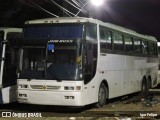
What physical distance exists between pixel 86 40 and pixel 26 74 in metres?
2.25

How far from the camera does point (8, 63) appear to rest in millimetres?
16219

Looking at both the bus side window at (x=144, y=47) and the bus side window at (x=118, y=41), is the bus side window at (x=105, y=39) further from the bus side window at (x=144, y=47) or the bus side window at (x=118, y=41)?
the bus side window at (x=144, y=47)

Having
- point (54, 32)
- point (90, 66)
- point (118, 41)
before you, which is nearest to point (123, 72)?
point (118, 41)

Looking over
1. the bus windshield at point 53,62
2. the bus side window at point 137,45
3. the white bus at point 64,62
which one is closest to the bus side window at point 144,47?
the bus side window at point 137,45

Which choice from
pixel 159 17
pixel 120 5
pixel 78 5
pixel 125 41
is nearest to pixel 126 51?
pixel 125 41

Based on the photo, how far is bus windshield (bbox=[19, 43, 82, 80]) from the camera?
14.5 metres

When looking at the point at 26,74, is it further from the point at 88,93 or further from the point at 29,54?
the point at 88,93

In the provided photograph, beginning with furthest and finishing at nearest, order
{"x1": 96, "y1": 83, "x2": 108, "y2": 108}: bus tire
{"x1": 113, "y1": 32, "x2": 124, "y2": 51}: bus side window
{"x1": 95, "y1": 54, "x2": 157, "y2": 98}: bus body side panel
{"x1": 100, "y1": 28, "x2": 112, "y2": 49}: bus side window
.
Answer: {"x1": 113, "y1": 32, "x2": 124, "y2": 51}: bus side window < {"x1": 95, "y1": 54, "x2": 157, "y2": 98}: bus body side panel < {"x1": 100, "y1": 28, "x2": 112, "y2": 49}: bus side window < {"x1": 96, "y1": 83, "x2": 108, "y2": 108}: bus tire

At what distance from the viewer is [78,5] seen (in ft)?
89.8

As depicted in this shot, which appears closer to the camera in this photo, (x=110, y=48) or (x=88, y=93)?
(x=88, y=93)

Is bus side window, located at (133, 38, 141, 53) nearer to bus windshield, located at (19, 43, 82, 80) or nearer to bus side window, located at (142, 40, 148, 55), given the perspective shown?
bus side window, located at (142, 40, 148, 55)

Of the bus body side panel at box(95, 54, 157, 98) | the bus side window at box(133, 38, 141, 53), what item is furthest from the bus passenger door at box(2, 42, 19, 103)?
the bus side window at box(133, 38, 141, 53)

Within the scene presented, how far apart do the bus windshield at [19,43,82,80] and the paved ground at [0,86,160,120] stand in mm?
1184

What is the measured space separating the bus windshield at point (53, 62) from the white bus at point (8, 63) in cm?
108
